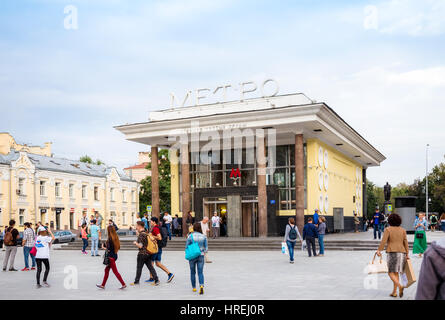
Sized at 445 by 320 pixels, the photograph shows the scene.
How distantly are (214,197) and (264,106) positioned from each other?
6915 mm

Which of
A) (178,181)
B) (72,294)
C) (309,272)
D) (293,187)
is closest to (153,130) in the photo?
(178,181)

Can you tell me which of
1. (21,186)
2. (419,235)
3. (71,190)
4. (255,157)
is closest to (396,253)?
(419,235)

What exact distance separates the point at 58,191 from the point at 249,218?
28845mm

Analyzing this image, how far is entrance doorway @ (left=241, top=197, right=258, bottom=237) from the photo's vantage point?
107ft

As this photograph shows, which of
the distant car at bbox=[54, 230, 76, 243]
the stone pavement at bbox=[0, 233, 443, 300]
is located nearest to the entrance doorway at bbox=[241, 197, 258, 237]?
the stone pavement at bbox=[0, 233, 443, 300]

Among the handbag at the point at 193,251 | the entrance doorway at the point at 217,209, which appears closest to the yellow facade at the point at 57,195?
the entrance doorway at the point at 217,209

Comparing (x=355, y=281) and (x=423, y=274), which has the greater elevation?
(x=423, y=274)

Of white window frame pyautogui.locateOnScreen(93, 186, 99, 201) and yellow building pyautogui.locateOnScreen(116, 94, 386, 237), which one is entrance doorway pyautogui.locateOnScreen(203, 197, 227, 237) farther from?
white window frame pyautogui.locateOnScreen(93, 186, 99, 201)

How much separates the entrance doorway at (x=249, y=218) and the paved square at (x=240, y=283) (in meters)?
13.8

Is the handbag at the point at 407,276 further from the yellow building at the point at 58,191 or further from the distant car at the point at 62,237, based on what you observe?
the yellow building at the point at 58,191

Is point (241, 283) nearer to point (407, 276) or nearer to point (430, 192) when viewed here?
point (407, 276)

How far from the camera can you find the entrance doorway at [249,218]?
1281 inches

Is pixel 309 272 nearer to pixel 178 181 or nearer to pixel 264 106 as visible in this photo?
pixel 264 106
